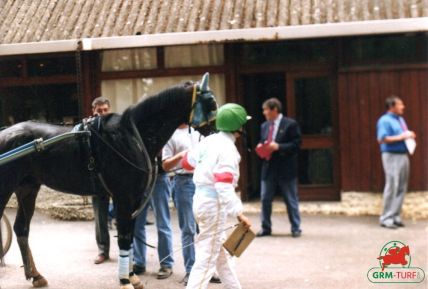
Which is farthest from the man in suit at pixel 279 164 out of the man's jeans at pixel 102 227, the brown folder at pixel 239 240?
the brown folder at pixel 239 240

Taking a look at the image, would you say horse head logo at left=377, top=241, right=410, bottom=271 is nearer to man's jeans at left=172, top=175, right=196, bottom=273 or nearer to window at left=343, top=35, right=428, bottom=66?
man's jeans at left=172, top=175, right=196, bottom=273

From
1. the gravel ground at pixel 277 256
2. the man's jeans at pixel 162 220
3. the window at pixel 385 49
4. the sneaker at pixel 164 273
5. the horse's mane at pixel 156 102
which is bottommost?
the gravel ground at pixel 277 256

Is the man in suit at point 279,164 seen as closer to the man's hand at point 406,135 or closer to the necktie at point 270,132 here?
the necktie at point 270,132

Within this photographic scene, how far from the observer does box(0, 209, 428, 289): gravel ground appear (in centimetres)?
701

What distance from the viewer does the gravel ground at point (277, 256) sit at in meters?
7.01

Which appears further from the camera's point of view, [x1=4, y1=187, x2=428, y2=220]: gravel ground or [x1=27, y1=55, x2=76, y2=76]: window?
[x1=27, y1=55, x2=76, y2=76]: window

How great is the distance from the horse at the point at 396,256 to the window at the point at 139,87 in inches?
194

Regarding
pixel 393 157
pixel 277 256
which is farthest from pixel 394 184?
pixel 277 256

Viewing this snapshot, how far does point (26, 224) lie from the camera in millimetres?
6988

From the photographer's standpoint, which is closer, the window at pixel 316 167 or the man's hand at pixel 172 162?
the man's hand at pixel 172 162

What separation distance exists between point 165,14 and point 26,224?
5083 mm

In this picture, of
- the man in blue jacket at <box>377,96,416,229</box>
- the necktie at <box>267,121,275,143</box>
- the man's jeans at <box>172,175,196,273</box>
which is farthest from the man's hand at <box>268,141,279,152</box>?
the man's jeans at <box>172,175,196,273</box>

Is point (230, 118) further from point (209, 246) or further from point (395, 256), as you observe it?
point (395, 256)

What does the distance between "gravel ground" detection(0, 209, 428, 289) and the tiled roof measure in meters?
3.12
